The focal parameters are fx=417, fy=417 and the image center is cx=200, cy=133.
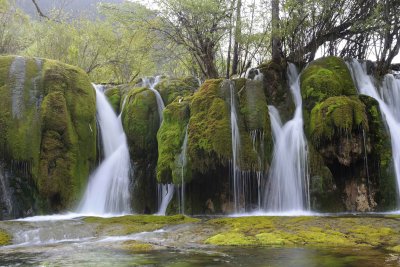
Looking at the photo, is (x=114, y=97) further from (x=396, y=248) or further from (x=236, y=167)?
(x=396, y=248)

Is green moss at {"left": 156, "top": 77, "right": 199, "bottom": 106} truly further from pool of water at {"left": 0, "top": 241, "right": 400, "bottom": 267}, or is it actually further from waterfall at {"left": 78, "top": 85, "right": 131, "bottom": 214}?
pool of water at {"left": 0, "top": 241, "right": 400, "bottom": 267}

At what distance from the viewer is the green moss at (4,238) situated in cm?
851

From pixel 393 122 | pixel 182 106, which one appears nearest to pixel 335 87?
pixel 393 122

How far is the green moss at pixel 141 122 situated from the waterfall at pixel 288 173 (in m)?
4.43

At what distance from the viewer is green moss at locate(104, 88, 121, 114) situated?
16859 millimetres

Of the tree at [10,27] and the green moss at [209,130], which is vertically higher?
the tree at [10,27]

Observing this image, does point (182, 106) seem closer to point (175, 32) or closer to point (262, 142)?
point (262, 142)

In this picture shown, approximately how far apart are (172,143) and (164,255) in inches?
271

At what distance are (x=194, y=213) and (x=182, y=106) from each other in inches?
145

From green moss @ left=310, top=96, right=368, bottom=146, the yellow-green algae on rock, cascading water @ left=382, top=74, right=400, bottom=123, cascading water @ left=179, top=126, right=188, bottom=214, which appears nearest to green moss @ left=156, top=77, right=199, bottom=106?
cascading water @ left=179, top=126, right=188, bottom=214

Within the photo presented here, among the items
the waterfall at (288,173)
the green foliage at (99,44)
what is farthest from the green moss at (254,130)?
the green foliage at (99,44)

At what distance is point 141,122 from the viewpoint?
1543cm

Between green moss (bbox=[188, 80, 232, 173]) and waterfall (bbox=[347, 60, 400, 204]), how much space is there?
5.23 meters

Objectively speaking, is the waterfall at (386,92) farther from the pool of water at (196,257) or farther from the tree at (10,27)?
the tree at (10,27)
